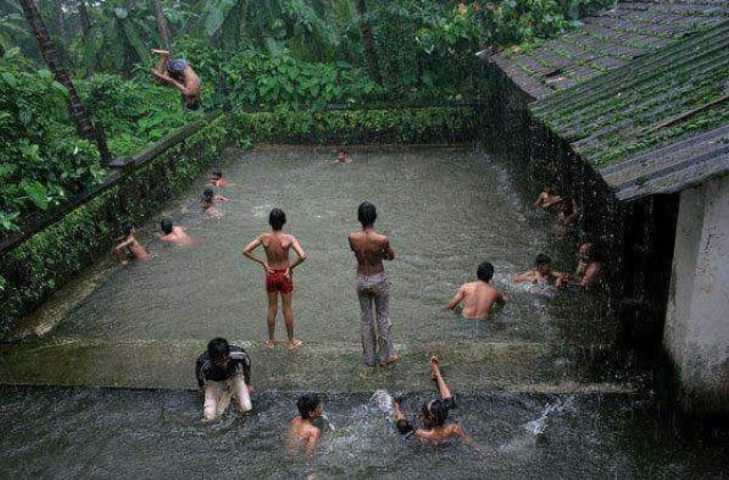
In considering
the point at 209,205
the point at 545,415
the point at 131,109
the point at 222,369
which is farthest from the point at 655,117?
the point at 131,109

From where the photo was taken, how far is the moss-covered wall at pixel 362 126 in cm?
1748

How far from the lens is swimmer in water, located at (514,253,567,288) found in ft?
28.7

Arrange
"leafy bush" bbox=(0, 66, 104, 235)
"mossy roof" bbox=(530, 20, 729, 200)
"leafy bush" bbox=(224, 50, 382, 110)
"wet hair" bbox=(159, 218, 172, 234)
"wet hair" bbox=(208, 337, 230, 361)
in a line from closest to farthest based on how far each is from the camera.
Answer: "mossy roof" bbox=(530, 20, 729, 200)
"wet hair" bbox=(208, 337, 230, 361)
"leafy bush" bbox=(0, 66, 104, 235)
"wet hair" bbox=(159, 218, 172, 234)
"leafy bush" bbox=(224, 50, 382, 110)

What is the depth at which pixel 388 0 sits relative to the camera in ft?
58.5

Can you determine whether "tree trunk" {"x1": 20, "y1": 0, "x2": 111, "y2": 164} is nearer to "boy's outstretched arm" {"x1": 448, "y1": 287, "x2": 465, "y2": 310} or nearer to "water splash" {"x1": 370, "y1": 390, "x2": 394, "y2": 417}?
"boy's outstretched arm" {"x1": 448, "y1": 287, "x2": 465, "y2": 310}

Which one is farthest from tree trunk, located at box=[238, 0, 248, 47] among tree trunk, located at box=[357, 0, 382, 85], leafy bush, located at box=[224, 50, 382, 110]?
tree trunk, located at box=[357, 0, 382, 85]

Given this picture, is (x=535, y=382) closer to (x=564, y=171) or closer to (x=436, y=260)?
(x=436, y=260)

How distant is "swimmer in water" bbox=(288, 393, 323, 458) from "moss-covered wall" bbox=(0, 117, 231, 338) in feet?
15.6

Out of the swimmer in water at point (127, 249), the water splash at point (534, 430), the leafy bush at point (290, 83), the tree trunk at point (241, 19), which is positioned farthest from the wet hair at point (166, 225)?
the tree trunk at point (241, 19)

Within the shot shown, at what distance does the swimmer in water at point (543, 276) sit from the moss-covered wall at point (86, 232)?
7227 mm

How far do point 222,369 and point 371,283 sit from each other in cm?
175

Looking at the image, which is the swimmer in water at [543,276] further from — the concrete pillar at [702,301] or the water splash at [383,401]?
the water splash at [383,401]

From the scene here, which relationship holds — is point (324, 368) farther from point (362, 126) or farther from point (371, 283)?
point (362, 126)

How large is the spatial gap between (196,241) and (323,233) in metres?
2.48
